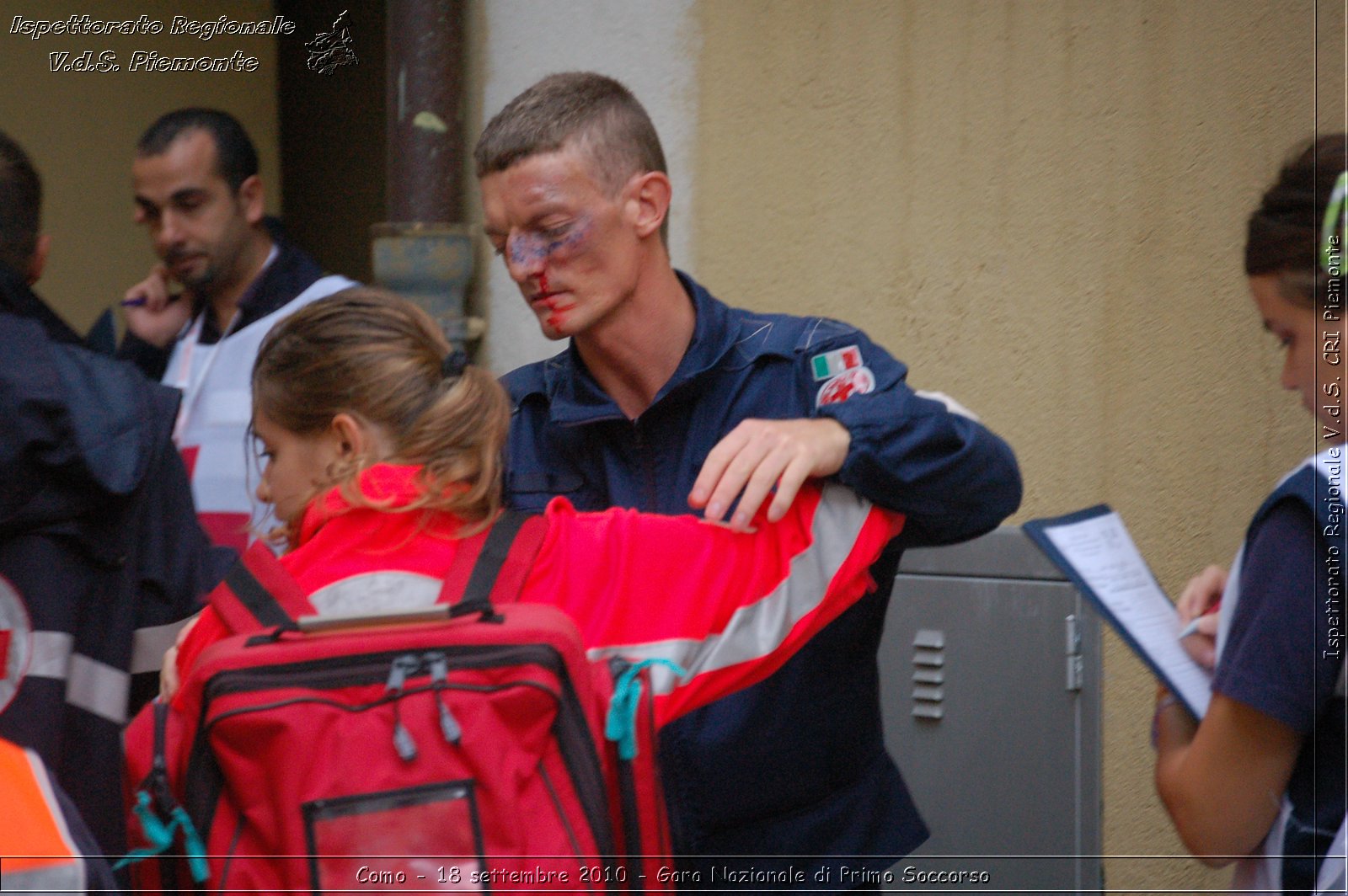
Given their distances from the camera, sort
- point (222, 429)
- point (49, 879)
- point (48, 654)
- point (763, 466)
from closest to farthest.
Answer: point (49, 879) → point (763, 466) → point (48, 654) → point (222, 429)

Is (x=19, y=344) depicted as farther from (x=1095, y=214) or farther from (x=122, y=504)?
(x=1095, y=214)

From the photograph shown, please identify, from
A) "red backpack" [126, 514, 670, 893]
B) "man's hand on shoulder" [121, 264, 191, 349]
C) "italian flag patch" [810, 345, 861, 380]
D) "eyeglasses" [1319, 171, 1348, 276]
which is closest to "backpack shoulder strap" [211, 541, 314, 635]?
"red backpack" [126, 514, 670, 893]

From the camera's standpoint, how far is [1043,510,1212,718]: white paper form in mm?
1755

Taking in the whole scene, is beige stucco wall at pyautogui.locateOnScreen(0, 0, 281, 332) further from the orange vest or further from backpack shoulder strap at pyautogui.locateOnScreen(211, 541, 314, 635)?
the orange vest

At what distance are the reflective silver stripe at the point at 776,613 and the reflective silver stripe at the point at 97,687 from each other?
912 mm

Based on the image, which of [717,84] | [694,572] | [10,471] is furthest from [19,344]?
[717,84]

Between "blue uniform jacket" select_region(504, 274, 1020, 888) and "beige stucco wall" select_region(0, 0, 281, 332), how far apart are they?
2.48m

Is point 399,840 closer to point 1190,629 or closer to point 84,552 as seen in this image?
point 84,552

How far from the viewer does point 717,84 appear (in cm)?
353

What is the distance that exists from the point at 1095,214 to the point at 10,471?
245cm

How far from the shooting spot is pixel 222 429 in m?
3.16

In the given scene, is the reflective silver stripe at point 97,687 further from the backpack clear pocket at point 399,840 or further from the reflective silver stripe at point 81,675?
the backpack clear pocket at point 399,840

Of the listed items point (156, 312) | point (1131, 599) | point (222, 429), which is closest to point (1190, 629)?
point (1131, 599)

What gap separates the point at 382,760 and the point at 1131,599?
1011 millimetres
